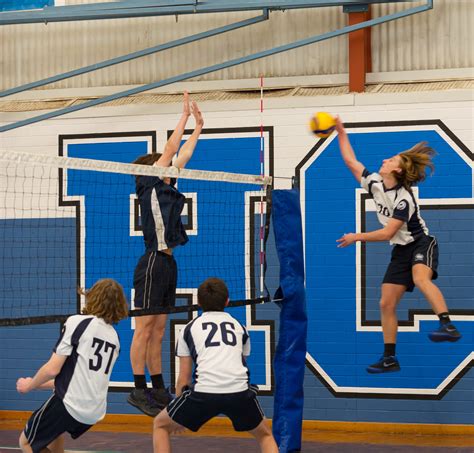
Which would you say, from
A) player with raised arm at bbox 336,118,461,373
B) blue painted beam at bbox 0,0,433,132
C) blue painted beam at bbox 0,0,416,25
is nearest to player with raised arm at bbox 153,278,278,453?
player with raised arm at bbox 336,118,461,373

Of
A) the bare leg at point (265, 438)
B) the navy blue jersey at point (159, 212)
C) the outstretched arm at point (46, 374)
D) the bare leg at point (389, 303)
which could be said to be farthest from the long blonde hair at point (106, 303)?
the bare leg at point (389, 303)

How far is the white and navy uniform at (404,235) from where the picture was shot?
359 inches

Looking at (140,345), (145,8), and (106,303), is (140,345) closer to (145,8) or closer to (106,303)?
(106,303)

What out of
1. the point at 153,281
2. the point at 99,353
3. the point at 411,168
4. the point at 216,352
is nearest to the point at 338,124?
the point at 411,168

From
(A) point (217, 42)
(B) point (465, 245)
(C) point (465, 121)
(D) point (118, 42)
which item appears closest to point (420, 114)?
(C) point (465, 121)

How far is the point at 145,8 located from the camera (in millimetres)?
11148

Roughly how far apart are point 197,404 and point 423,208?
4110mm

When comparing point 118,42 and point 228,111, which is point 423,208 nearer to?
point 228,111

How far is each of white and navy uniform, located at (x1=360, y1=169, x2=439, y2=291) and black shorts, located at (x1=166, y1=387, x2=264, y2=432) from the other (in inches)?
87.3

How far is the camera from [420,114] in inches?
423

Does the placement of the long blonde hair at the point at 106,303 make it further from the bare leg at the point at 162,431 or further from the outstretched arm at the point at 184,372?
the bare leg at the point at 162,431

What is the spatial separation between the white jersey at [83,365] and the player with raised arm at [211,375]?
697mm

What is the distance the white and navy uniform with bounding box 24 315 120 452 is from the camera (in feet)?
22.9

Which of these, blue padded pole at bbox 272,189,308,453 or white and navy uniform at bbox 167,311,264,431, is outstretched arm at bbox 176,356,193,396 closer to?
white and navy uniform at bbox 167,311,264,431
